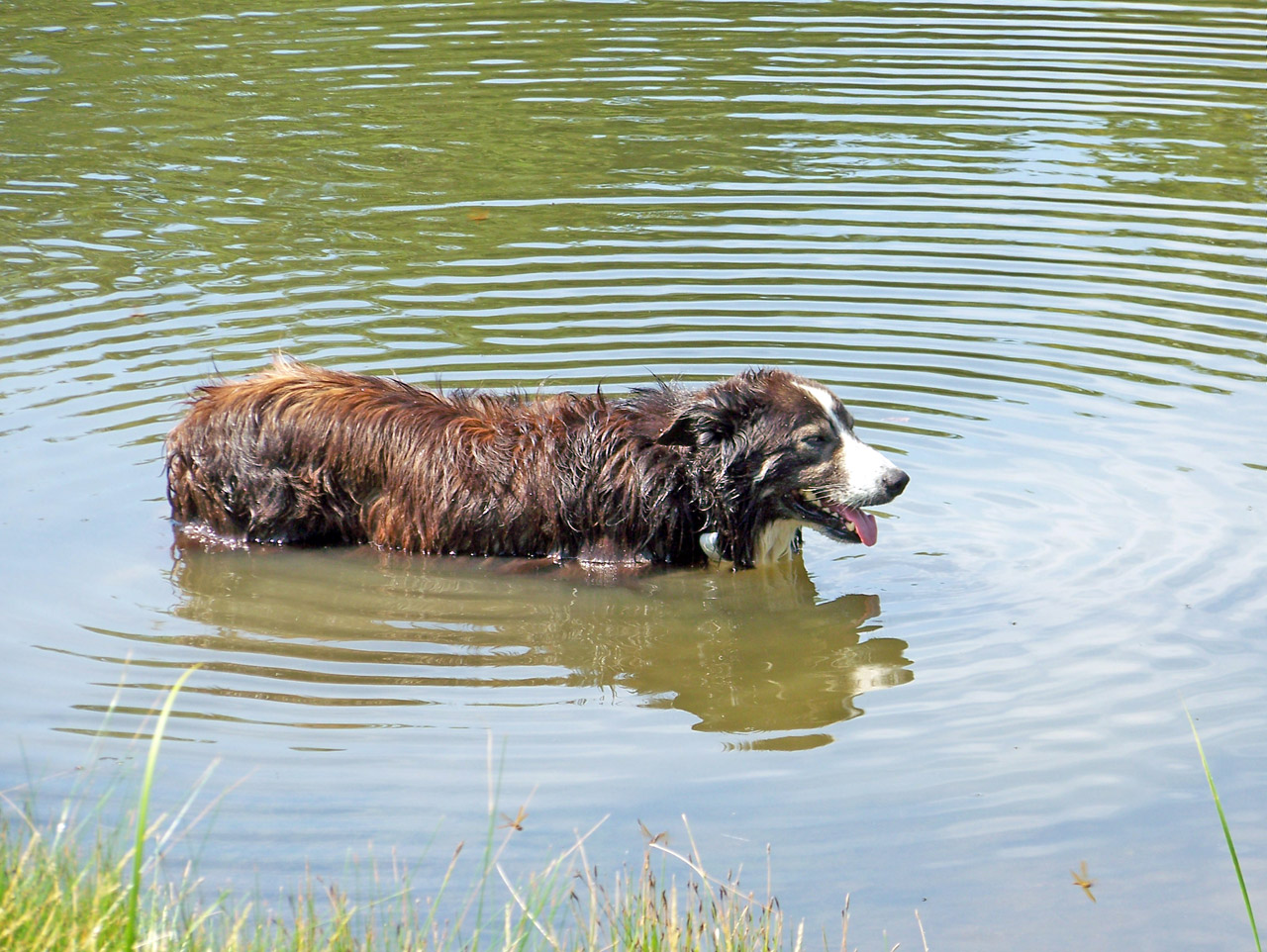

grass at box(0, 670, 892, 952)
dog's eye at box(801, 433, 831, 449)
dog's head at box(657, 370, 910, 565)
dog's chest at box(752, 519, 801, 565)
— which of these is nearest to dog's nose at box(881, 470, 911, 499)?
dog's head at box(657, 370, 910, 565)

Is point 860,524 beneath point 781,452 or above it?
beneath

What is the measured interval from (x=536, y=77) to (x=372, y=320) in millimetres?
6610

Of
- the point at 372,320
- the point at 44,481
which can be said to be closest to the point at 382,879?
the point at 44,481

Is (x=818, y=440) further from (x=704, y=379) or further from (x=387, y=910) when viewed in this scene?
(x=387, y=910)

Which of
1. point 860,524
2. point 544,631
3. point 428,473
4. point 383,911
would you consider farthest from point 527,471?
point 383,911

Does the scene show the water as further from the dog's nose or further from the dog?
the dog's nose

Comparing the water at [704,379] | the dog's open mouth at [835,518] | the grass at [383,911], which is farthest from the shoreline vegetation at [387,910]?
the dog's open mouth at [835,518]

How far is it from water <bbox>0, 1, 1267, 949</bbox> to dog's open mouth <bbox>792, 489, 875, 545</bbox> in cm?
16

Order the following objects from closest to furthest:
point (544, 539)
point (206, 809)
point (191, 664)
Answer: point (206, 809), point (191, 664), point (544, 539)

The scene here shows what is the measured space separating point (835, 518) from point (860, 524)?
12 cm

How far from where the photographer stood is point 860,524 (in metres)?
7.73

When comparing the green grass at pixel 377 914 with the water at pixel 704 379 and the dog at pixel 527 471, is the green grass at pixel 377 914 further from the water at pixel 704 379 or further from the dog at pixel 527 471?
the dog at pixel 527 471

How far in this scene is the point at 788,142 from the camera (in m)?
14.1

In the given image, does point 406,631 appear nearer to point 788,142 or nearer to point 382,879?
point 382,879
